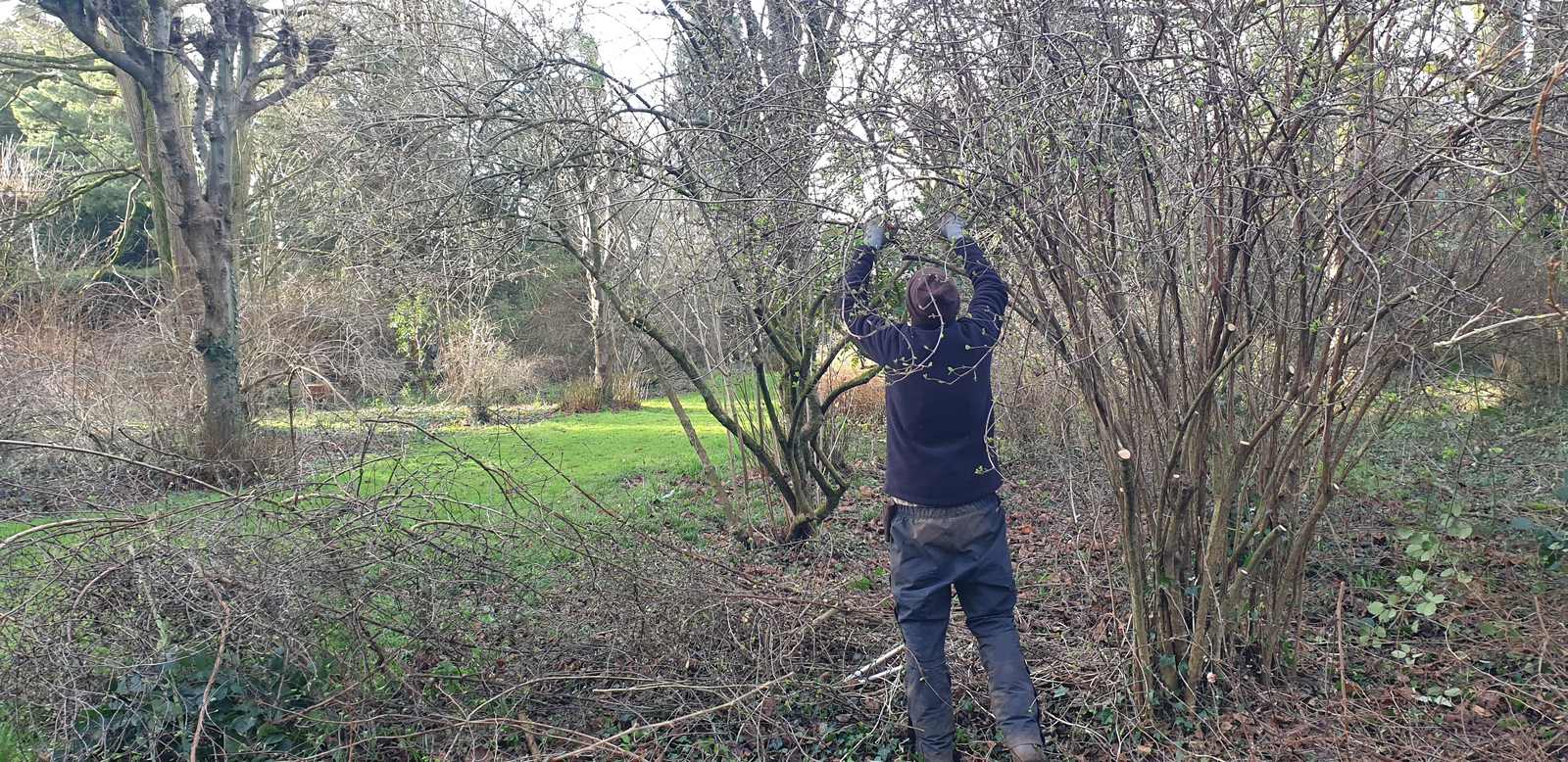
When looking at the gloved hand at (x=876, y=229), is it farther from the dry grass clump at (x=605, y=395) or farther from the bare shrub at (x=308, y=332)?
the dry grass clump at (x=605, y=395)

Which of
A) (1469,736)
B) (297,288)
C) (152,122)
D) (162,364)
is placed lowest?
(1469,736)

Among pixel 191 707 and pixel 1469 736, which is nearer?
pixel 1469 736

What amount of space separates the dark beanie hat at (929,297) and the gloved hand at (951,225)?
23 cm

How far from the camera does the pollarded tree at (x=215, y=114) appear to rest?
341 inches

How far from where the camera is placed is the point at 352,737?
11.9 ft

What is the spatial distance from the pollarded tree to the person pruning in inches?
289

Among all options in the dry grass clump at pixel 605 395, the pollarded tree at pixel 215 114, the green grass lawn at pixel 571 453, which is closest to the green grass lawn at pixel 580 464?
the green grass lawn at pixel 571 453

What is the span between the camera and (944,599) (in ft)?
→ 11.7

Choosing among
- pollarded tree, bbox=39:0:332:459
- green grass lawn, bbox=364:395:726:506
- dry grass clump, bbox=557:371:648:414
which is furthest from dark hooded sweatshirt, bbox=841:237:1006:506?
dry grass clump, bbox=557:371:648:414

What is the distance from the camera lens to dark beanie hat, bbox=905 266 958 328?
350 centimetres

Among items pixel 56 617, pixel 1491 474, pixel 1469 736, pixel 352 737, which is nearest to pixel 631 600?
pixel 352 737

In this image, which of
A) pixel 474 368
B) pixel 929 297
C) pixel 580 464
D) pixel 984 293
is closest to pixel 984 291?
pixel 984 293

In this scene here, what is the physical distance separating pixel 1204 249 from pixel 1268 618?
1472mm

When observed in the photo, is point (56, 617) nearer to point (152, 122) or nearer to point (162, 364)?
point (162, 364)
